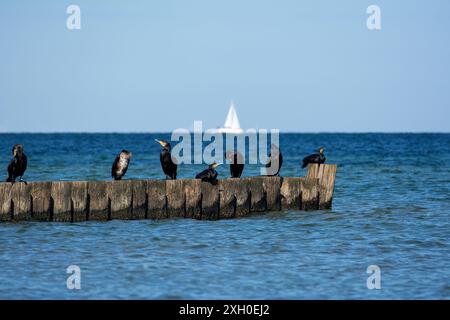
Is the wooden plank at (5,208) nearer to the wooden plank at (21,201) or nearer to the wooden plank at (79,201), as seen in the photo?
the wooden plank at (21,201)

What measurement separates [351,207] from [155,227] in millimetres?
8014

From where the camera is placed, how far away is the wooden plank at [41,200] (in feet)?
63.7

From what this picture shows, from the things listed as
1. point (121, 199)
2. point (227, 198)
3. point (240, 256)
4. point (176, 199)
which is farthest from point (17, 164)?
point (240, 256)

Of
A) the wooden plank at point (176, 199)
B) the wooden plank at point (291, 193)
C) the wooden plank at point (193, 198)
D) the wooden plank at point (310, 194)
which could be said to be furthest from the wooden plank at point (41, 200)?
the wooden plank at point (310, 194)

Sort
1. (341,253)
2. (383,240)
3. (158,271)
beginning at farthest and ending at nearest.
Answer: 1. (383,240)
2. (341,253)
3. (158,271)

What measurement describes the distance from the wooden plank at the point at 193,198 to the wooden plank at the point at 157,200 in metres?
0.60

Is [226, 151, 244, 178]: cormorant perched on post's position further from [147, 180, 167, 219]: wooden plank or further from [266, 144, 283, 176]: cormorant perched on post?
[147, 180, 167, 219]: wooden plank

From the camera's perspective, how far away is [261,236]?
18.8m

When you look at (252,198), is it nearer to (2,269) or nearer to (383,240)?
(383,240)

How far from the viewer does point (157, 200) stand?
20.3 meters

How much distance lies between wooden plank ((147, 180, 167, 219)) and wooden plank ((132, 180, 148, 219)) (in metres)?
0.11

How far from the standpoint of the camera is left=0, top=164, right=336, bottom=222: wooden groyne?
63.9 ft
